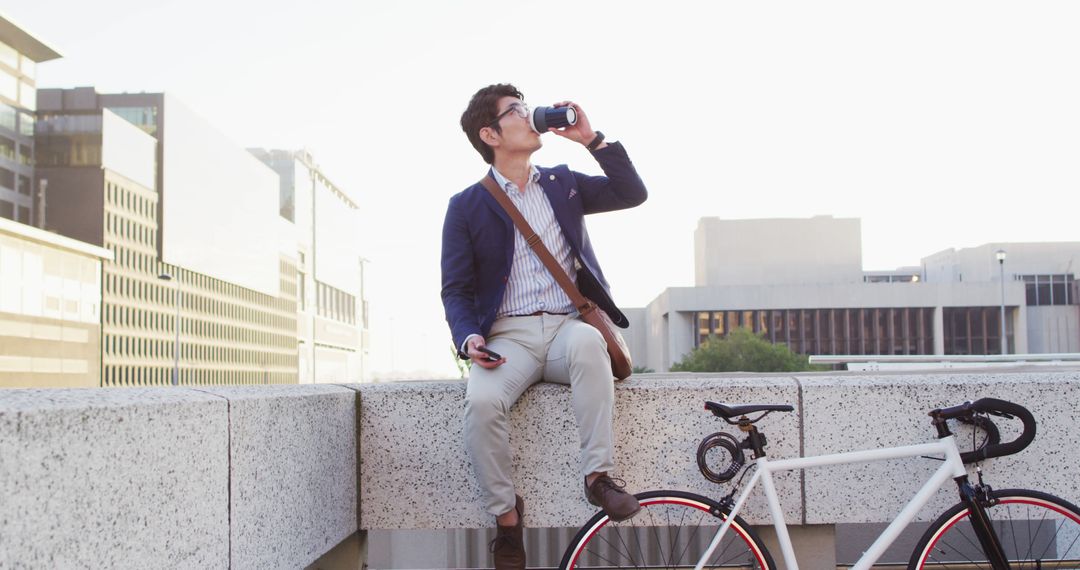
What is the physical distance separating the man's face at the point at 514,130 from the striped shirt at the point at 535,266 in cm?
15

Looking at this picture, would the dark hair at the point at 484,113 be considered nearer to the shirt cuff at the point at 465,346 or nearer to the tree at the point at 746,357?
the shirt cuff at the point at 465,346

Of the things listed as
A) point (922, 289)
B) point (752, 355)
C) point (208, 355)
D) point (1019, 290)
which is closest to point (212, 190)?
point (208, 355)

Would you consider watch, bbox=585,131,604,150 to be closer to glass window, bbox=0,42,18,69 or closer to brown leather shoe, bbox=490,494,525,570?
brown leather shoe, bbox=490,494,525,570

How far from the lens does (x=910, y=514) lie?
3.21m

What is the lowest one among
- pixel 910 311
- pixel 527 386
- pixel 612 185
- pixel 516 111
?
pixel 527 386

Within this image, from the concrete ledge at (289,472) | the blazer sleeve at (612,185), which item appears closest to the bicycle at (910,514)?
the concrete ledge at (289,472)

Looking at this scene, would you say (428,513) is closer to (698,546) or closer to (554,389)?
(554,389)

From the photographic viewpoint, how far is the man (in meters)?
3.40

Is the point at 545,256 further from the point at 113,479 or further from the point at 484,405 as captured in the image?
the point at 113,479

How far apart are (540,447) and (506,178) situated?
110 cm

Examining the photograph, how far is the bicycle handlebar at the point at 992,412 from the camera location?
3.29 m

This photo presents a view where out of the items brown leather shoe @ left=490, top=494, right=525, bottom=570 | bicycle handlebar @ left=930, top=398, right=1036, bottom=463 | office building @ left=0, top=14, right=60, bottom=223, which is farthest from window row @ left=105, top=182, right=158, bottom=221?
bicycle handlebar @ left=930, top=398, right=1036, bottom=463

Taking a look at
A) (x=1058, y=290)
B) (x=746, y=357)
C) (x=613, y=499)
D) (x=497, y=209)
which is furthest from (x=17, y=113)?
(x=613, y=499)

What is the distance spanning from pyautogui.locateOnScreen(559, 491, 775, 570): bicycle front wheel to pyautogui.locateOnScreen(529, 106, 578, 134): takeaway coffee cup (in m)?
1.39
